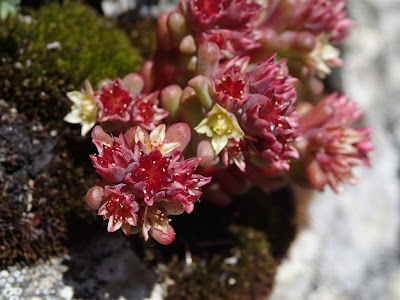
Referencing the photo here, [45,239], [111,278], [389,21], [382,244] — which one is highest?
[389,21]

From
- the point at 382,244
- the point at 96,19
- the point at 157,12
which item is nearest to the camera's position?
the point at 96,19

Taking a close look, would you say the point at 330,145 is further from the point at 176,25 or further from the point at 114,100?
the point at 114,100

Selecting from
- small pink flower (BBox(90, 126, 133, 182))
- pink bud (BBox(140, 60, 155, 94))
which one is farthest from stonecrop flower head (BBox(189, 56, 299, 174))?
pink bud (BBox(140, 60, 155, 94))

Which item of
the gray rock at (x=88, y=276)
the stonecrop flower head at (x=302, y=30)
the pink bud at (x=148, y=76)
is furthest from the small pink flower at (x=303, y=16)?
the gray rock at (x=88, y=276)

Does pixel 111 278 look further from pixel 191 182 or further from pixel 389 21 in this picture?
pixel 389 21

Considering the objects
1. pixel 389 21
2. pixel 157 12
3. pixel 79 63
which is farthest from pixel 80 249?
pixel 389 21
